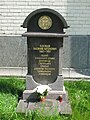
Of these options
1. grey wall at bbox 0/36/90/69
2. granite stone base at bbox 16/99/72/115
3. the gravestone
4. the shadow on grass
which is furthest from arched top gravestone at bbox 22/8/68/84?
grey wall at bbox 0/36/90/69

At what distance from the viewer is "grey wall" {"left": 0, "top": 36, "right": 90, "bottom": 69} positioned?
9.08 m

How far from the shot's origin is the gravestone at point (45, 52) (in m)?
6.18

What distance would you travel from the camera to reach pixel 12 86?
7.24 metres

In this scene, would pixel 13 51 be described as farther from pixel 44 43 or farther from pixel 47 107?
pixel 47 107

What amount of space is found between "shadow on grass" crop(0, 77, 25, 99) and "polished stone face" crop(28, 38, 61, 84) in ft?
2.04

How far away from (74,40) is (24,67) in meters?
1.54

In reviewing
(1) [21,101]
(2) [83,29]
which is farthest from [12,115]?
(2) [83,29]

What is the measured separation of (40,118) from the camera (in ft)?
17.8

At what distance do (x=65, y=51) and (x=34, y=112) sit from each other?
3785 mm

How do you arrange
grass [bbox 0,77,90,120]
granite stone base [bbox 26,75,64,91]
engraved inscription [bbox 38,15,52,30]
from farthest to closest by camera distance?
1. granite stone base [bbox 26,75,64,91]
2. engraved inscription [bbox 38,15,52,30]
3. grass [bbox 0,77,90,120]

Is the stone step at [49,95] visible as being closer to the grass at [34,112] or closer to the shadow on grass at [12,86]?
the grass at [34,112]

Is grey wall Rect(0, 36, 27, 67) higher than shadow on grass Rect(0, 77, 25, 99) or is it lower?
higher

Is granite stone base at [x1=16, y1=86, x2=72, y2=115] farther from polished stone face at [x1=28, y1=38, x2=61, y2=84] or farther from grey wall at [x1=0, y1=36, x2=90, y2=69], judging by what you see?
grey wall at [x1=0, y1=36, x2=90, y2=69]

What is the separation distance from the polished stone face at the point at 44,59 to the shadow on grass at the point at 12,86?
2.04 ft
